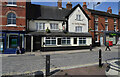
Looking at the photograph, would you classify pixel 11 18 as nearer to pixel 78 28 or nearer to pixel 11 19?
pixel 11 19

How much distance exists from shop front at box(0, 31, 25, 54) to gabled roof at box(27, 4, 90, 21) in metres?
4.29

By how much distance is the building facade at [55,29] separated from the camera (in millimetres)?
14710

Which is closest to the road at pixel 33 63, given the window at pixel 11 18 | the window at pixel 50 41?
the window at pixel 50 41

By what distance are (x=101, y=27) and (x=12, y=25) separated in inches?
911

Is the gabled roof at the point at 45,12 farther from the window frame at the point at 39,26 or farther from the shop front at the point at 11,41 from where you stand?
the shop front at the point at 11,41

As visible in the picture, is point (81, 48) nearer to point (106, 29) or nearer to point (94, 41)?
point (94, 41)

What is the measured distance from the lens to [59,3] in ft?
64.8

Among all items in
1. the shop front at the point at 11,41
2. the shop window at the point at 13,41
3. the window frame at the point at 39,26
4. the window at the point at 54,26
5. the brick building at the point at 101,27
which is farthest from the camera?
the brick building at the point at 101,27

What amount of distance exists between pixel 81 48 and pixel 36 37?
9951 mm

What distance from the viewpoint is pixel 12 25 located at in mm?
12930

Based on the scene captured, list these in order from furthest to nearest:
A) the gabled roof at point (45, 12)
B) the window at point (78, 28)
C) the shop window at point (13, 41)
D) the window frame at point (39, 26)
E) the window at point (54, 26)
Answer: the window at point (78, 28) < the window at point (54, 26) < the gabled roof at point (45, 12) < the window frame at point (39, 26) < the shop window at point (13, 41)

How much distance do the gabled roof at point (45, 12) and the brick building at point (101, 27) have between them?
5.20m

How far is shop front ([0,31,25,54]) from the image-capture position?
41.6ft

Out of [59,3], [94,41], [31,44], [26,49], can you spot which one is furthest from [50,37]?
[94,41]
